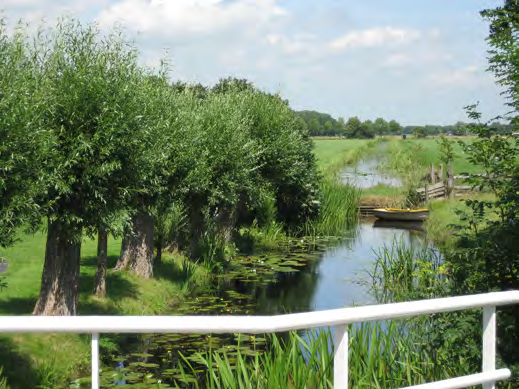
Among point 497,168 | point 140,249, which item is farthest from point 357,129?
point 497,168

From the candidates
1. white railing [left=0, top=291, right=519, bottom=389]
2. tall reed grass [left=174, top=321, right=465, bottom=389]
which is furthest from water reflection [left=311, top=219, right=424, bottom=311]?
white railing [left=0, top=291, right=519, bottom=389]

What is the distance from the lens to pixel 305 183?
30625 millimetres

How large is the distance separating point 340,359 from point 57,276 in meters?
12.0

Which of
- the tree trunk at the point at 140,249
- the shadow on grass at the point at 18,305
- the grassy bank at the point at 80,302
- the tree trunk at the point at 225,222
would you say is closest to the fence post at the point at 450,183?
the tree trunk at the point at 225,222

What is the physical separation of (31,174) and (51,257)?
2.81 metres

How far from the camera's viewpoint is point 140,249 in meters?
18.5

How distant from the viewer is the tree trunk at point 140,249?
18.6 meters

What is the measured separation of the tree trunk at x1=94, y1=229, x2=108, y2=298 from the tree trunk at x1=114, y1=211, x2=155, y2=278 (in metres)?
2.69

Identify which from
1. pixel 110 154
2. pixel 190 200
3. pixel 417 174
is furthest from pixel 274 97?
pixel 110 154

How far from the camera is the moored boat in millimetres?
35750

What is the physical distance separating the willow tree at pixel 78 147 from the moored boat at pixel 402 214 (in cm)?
2460

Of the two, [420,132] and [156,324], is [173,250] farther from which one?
[420,132]

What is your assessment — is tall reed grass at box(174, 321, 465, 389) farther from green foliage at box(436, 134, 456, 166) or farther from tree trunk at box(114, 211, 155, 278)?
tree trunk at box(114, 211, 155, 278)

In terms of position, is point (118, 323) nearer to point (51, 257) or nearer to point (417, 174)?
point (51, 257)
